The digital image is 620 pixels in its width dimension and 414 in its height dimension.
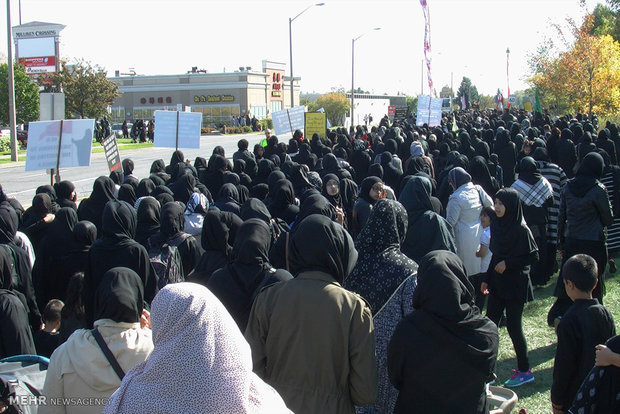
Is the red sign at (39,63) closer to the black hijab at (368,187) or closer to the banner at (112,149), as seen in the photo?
the banner at (112,149)

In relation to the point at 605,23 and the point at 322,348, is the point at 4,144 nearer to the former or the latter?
the point at 322,348

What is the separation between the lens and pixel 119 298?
3338 mm

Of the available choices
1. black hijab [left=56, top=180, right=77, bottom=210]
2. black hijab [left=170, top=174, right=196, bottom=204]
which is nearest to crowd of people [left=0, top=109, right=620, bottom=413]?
black hijab [left=56, top=180, right=77, bottom=210]

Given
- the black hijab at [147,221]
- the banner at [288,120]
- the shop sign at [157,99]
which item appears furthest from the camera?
the shop sign at [157,99]

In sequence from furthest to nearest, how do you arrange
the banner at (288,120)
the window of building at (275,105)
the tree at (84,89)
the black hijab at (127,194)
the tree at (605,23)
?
the window of building at (275,105) → the tree at (605,23) → the tree at (84,89) → the banner at (288,120) → the black hijab at (127,194)

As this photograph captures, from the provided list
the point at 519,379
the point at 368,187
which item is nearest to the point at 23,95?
the point at 368,187

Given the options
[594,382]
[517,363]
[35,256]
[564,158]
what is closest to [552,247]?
[517,363]

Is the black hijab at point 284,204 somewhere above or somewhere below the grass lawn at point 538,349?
above

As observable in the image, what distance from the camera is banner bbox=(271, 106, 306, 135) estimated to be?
1736 centimetres

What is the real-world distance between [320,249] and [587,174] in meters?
4.60

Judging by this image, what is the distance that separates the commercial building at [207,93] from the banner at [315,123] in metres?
58.5

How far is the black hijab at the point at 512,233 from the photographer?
18.7 ft

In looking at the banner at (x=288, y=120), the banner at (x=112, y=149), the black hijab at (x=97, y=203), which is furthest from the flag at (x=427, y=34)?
the black hijab at (x=97, y=203)

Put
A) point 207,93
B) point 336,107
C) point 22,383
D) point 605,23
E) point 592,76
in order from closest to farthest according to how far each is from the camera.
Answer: point 22,383
point 592,76
point 605,23
point 336,107
point 207,93
